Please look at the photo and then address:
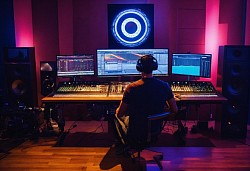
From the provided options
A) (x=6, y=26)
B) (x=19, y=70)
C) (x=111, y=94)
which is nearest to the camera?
(x=111, y=94)

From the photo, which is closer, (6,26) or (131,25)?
(131,25)

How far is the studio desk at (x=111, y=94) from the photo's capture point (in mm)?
3430

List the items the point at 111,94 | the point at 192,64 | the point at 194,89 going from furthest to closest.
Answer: the point at 192,64
the point at 194,89
the point at 111,94

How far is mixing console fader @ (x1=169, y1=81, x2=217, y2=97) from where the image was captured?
3.59m

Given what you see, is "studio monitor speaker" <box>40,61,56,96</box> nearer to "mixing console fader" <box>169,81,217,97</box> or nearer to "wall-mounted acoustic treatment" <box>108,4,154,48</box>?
"wall-mounted acoustic treatment" <box>108,4,154,48</box>

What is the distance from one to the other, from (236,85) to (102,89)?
1797 millimetres

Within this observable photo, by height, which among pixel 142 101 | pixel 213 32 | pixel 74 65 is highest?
pixel 213 32

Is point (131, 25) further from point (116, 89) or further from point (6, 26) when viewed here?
point (6, 26)

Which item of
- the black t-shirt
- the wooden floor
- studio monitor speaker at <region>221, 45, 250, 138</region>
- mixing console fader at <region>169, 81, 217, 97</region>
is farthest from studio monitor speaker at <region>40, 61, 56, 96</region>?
studio monitor speaker at <region>221, 45, 250, 138</region>

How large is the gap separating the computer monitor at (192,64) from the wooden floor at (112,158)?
968 millimetres

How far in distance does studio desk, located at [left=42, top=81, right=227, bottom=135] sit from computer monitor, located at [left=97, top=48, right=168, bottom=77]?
0.78ft

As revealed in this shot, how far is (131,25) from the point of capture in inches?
Answer: 183

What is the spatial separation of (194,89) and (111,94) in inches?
42.1

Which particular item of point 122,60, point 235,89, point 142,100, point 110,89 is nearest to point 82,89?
point 110,89
